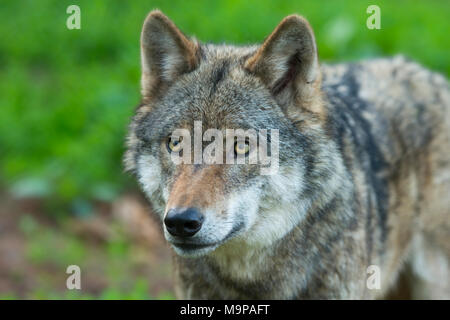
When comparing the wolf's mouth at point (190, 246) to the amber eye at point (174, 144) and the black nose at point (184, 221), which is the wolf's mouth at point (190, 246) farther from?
the amber eye at point (174, 144)

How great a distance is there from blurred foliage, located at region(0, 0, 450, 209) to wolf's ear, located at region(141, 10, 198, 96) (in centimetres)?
357

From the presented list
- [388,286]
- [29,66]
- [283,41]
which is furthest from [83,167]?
[283,41]

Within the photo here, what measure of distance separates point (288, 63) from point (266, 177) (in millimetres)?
769

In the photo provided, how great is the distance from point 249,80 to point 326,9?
24.6ft

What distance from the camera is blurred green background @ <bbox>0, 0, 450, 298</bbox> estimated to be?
8.36 meters

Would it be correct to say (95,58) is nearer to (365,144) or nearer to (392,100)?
(392,100)

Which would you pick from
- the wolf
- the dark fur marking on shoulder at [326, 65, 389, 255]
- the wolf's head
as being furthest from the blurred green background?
the dark fur marking on shoulder at [326, 65, 389, 255]

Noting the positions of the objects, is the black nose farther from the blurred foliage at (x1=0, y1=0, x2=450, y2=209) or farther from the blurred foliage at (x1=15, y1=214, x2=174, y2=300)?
the blurred foliage at (x1=0, y1=0, x2=450, y2=209)

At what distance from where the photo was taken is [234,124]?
4648 mm

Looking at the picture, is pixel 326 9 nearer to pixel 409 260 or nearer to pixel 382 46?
pixel 382 46

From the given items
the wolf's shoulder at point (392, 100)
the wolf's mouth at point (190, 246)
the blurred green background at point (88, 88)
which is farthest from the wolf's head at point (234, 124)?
the blurred green background at point (88, 88)

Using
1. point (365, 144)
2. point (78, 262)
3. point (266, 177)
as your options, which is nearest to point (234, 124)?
point (266, 177)

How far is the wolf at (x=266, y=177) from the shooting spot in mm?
4531

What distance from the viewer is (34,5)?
12.5m
